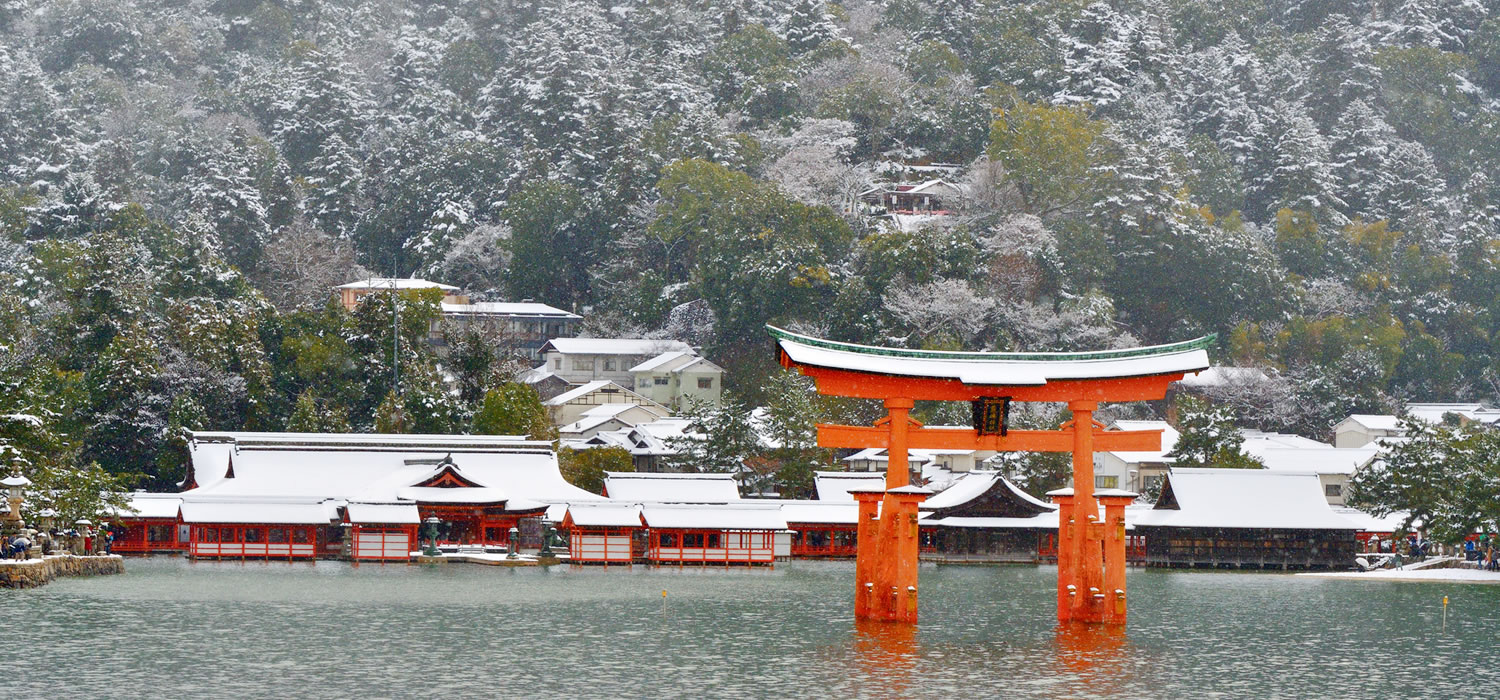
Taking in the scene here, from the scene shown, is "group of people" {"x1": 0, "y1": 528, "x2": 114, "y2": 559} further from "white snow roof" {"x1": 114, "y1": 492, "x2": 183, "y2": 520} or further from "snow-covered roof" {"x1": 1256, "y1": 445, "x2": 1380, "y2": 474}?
"snow-covered roof" {"x1": 1256, "y1": 445, "x2": 1380, "y2": 474}

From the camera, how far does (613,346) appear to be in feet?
308

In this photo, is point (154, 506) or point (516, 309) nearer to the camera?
point (154, 506)

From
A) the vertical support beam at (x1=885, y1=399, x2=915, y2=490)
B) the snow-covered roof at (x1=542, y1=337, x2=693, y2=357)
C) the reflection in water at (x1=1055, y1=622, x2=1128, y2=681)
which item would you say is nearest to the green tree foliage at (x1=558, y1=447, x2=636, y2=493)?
the snow-covered roof at (x1=542, y1=337, x2=693, y2=357)

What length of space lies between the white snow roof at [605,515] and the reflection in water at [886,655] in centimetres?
2129

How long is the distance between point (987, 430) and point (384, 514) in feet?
93.4

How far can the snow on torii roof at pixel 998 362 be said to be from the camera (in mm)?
36188

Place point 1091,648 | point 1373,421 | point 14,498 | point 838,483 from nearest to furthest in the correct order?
point 1091,648 → point 14,498 → point 838,483 → point 1373,421

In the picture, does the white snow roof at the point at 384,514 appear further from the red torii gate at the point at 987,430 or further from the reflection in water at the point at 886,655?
the red torii gate at the point at 987,430

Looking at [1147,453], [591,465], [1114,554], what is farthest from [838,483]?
[1114,554]

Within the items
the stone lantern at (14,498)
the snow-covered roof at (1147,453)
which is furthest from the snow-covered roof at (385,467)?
the snow-covered roof at (1147,453)

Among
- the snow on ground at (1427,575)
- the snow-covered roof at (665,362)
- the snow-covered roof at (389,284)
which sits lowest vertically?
the snow on ground at (1427,575)

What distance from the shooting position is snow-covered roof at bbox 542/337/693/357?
305 feet

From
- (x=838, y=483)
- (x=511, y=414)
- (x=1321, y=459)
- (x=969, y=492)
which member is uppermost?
(x=511, y=414)

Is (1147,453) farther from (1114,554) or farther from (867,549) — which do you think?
(867,549)
